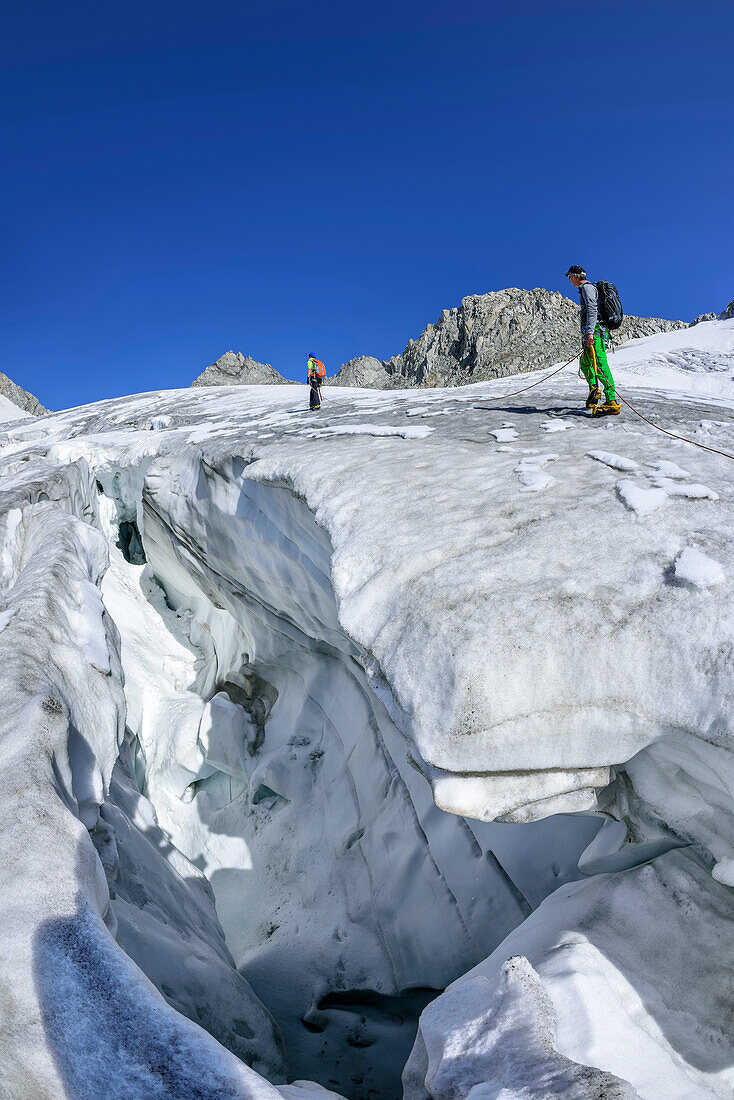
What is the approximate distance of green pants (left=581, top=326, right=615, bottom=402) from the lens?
5.43 m

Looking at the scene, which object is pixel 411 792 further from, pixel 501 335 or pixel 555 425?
pixel 501 335

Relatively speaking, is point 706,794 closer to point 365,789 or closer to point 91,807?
point 91,807

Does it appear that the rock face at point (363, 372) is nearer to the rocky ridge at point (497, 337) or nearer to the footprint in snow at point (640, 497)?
the rocky ridge at point (497, 337)

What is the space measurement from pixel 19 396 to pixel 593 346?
39885 mm

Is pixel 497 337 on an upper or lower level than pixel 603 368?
upper

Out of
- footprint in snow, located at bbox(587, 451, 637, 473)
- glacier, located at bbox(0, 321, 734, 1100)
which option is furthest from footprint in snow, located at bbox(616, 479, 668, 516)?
footprint in snow, located at bbox(587, 451, 637, 473)

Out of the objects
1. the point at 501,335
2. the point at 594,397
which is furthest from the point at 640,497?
the point at 501,335

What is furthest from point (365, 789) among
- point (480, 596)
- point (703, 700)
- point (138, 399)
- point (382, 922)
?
point (138, 399)

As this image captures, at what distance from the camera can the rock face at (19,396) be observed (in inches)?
1403

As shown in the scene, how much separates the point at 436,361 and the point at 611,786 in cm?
4292

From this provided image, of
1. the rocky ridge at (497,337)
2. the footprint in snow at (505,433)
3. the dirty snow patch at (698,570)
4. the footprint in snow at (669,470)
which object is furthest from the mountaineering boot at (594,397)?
the rocky ridge at (497,337)

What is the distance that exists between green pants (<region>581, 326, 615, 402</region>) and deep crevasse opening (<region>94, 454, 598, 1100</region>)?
325 cm

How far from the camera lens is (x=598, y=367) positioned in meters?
5.46

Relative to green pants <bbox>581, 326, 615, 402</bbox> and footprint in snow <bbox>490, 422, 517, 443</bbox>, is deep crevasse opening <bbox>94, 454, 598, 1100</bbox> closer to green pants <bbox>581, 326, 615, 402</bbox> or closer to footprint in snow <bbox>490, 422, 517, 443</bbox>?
footprint in snow <bbox>490, 422, 517, 443</bbox>
